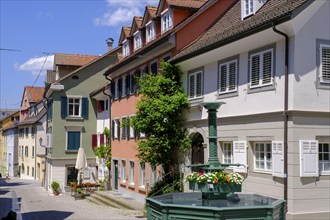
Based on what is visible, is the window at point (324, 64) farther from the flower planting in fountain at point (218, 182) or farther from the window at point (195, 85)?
the flower planting in fountain at point (218, 182)

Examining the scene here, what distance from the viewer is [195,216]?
7191 millimetres

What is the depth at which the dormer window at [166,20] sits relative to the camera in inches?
883

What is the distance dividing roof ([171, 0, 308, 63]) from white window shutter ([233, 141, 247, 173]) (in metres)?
3.27

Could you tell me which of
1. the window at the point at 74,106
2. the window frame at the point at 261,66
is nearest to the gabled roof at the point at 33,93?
the window at the point at 74,106

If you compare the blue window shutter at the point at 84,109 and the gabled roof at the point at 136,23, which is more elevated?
the gabled roof at the point at 136,23

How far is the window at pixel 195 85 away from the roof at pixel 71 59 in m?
25.0

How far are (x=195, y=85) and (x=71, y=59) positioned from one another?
2660 centimetres

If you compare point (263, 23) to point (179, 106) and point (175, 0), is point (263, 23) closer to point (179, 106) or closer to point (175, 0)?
point (179, 106)

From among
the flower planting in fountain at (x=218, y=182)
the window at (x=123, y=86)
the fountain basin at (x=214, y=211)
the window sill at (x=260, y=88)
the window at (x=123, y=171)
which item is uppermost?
the window at (x=123, y=86)

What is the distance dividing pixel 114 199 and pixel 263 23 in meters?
15.5

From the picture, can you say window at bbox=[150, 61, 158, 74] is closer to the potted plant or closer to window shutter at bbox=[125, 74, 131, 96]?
window shutter at bbox=[125, 74, 131, 96]

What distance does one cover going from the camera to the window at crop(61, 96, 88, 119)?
128 ft

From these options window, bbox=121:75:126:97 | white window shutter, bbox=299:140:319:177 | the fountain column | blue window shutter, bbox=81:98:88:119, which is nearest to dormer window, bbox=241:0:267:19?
white window shutter, bbox=299:140:319:177

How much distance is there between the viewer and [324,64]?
44.3ft
